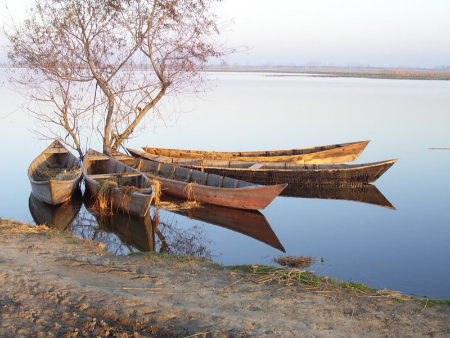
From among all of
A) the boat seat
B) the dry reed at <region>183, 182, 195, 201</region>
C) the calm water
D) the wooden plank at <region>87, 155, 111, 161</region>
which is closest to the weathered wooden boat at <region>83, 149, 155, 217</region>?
the wooden plank at <region>87, 155, 111, 161</region>

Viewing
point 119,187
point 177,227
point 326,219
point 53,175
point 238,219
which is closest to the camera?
point 177,227

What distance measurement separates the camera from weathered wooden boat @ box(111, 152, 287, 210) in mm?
10234

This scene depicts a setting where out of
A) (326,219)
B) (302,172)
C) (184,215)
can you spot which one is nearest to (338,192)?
(302,172)

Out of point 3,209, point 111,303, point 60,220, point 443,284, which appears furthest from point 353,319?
point 3,209

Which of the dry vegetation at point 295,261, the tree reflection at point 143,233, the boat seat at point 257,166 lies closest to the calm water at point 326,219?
the tree reflection at point 143,233

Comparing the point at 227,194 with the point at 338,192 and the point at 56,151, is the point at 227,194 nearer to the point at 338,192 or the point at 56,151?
the point at 338,192

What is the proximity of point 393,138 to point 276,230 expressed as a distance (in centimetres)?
1298

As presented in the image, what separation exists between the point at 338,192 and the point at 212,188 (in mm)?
3752

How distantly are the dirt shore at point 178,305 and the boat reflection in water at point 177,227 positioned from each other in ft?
8.16

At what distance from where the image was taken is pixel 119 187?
1016cm

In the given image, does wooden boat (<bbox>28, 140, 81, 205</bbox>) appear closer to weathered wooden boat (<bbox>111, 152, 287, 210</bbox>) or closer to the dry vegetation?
weathered wooden boat (<bbox>111, 152, 287, 210</bbox>)

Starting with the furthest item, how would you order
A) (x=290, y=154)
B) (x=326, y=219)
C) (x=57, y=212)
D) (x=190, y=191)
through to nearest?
(x=290, y=154)
(x=190, y=191)
(x=326, y=219)
(x=57, y=212)

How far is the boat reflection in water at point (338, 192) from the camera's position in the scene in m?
12.1

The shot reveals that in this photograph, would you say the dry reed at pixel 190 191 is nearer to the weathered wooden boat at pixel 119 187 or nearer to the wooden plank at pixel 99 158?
the weathered wooden boat at pixel 119 187
